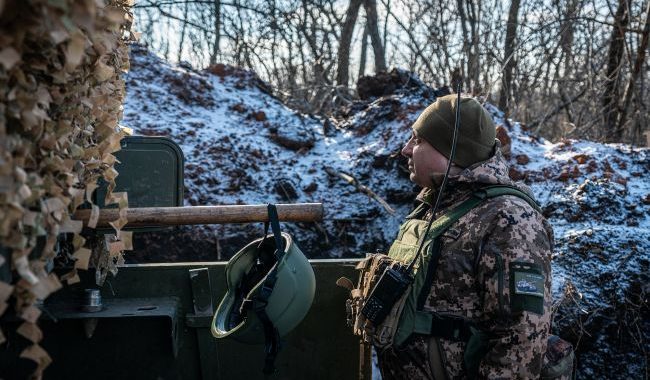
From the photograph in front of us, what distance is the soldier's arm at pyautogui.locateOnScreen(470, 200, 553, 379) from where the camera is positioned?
7.81 feet

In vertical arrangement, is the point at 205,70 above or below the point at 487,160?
above

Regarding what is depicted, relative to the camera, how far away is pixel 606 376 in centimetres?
383

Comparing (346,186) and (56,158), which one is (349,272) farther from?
(346,186)

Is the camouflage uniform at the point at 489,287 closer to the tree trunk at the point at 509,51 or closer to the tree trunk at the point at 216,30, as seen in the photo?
the tree trunk at the point at 509,51

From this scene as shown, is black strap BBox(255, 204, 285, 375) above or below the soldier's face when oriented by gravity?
below

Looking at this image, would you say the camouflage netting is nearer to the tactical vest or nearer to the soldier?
the tactical vest

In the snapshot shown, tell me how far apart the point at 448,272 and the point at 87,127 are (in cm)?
150

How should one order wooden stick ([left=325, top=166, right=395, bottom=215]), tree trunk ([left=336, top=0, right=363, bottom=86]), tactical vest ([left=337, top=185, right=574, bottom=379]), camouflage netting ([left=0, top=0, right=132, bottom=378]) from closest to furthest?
camouflage netting ([left=0, top=0, right=132, bottom=378])
tactical vest ([left=337, top=185, right=574, bottom=379])
wooden stick ([left=325, top=166, right=395, bottom=215])
tree trunk ([left=336, top=0, right=363, bottom=86])

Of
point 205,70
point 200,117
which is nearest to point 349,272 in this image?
point 200,117

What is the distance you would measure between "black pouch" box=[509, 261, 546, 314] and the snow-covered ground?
173 centimetres

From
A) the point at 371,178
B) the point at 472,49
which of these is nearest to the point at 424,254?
the point at 371,178

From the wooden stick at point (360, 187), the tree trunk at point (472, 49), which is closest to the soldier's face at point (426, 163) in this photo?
the wooden stick at point (360, 187)

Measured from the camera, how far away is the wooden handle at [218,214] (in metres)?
2.53

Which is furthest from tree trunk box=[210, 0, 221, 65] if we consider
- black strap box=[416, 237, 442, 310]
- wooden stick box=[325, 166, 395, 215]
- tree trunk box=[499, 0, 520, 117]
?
black strap box=[416, 237, 442, 310]
